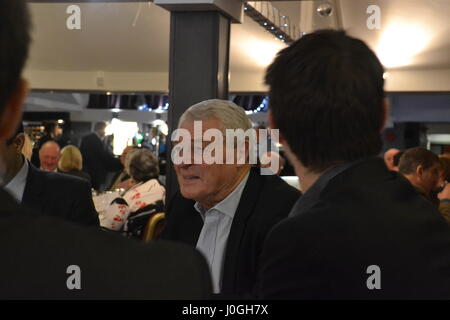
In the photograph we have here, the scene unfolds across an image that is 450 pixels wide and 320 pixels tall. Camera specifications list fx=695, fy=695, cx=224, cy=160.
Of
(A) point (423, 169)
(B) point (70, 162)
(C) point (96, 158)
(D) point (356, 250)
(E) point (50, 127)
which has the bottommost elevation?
(D) point (356, 250)

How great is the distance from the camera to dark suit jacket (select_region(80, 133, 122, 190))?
1101 cm

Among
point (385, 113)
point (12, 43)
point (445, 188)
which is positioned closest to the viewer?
point (12, 43)

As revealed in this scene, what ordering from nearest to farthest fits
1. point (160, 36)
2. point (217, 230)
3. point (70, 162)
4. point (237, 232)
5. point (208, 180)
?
1. point (237, 232)
2. point (217, 230)
3. point (208, 180)
4. point (70, 162)
5. point (160, 36)

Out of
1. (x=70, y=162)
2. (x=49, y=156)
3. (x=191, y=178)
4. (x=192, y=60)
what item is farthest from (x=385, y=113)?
(x=49, y=156)

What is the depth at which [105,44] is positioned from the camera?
34.3 feet

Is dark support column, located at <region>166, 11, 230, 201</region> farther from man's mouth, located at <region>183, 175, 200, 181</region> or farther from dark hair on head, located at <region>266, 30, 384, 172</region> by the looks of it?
dark hair on head, located at <region>266, 30, 384, 172</region>

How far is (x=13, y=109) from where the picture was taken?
2.21ft

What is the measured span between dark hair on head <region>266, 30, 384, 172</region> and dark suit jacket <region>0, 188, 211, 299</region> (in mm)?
572

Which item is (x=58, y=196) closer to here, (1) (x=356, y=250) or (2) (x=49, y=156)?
(1) (x=356, y=250)

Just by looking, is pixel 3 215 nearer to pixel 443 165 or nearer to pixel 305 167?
pixel 305 167

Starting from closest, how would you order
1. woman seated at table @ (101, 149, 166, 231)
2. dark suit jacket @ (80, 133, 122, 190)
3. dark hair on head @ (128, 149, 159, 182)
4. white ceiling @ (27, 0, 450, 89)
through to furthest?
woman seated at table @ (101, 149, 166, 231) → dark hair on head @ (128, 149, 159, 182) → white ceiling @ (27, 0, 450, 89) → dark suit jacket @ (80, 133, 122, 190)

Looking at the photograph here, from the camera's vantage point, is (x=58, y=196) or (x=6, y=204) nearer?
(x=6, y=204)

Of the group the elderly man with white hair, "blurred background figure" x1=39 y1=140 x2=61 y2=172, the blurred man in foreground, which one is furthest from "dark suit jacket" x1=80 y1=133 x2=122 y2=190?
the blurred man in foreground

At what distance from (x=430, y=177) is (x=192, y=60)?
194 centimetres
